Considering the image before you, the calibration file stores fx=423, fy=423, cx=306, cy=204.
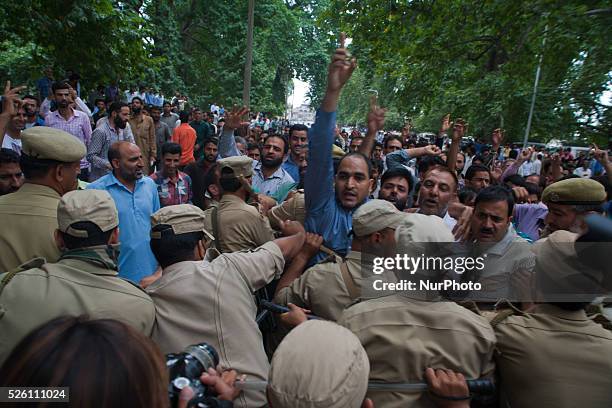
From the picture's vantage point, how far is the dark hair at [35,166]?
92.6 inches

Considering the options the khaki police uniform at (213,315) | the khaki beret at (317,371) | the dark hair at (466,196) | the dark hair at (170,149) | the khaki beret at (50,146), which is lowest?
the khaki police uniform at (213,315)

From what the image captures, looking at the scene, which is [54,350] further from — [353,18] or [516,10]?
[353,18]

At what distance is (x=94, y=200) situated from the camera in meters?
1.93

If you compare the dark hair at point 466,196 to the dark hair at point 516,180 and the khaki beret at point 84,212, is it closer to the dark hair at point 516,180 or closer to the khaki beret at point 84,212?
the dark hair at point 516,180

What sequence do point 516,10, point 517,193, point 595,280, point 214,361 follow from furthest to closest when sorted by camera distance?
point 516,10, point 517,193, point 595,280, point 214,361

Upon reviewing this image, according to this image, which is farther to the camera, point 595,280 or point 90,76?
point 90,76

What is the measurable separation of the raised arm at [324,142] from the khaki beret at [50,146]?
1371 mm

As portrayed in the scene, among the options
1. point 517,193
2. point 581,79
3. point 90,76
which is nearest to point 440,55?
point 581,79

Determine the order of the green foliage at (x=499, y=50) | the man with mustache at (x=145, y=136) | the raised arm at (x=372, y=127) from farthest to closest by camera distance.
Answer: the man with mustache at (x=145, y=136) < the green foliage at (x=499, y=50) < the raised arm at (x=372, y=127)

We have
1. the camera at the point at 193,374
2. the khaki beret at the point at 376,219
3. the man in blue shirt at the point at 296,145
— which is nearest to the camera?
the camera at the point at 193,374

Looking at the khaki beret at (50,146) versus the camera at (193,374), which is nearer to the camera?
the camera at (193,374)

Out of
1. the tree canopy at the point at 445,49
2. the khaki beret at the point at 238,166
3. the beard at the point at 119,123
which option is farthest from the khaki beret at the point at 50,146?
the tree canopy at the point at 445,49

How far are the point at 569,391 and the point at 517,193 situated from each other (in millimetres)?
3256

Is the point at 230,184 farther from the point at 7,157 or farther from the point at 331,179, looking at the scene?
the point at 7,157
